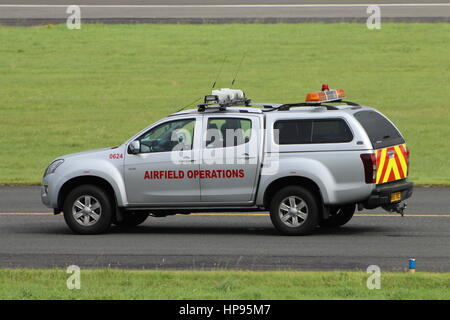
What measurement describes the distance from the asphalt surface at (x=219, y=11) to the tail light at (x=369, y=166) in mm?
24298

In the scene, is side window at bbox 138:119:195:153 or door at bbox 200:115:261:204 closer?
door at bbox 200:115:261:204

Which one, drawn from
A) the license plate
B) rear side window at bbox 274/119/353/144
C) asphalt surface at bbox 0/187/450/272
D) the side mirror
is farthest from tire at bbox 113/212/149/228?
the license plate

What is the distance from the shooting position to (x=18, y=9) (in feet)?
132

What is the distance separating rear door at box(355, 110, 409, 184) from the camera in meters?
14.4

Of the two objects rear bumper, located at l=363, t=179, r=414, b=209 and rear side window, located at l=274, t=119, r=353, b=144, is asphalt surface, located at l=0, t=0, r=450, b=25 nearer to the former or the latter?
rear side window, located at l=274, t=119, r=353, b=144

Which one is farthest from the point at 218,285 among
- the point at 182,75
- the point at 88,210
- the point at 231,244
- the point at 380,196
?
the point at 182,75

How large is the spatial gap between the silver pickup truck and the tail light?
13mm

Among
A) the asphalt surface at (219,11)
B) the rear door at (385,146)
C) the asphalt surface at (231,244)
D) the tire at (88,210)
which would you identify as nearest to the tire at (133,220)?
the asphalt surface at (231,244)

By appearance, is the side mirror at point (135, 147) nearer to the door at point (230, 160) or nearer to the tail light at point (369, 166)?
the door at point (230, 160)

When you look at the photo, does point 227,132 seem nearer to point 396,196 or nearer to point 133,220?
point 133,220

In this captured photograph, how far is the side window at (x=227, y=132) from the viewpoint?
48.3 feet

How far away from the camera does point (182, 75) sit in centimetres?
3344

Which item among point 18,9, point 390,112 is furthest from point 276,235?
point 18,9

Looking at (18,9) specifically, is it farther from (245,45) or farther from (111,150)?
(111,150)
